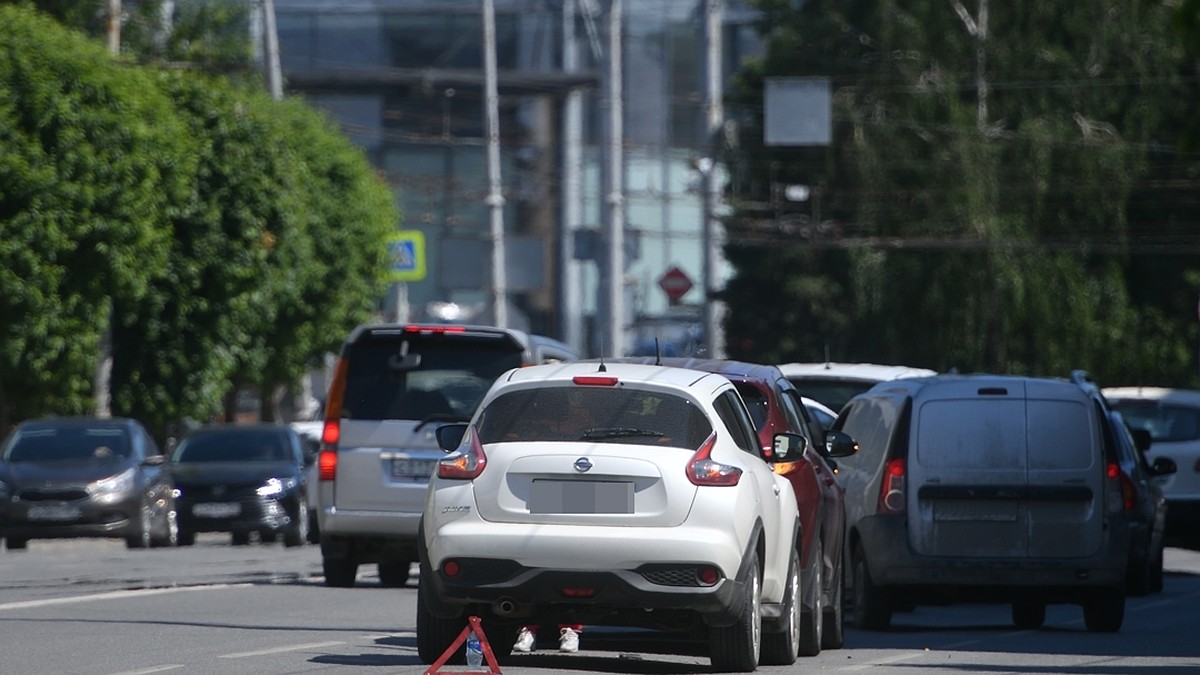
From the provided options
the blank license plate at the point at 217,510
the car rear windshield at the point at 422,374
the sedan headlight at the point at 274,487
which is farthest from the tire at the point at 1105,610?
the blank license plate at the point at 217,510

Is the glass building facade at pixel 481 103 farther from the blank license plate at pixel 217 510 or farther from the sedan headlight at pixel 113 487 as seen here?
the sedan headlight at pixel 113 487

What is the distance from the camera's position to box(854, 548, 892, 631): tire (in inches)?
624

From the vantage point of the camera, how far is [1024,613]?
17.1 m

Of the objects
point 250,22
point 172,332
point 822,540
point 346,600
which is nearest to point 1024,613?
point 822,540

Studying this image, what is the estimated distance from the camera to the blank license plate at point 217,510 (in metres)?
29.3

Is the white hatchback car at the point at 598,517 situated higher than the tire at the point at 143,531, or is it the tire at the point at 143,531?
the white hatchback car at the point at 598,517

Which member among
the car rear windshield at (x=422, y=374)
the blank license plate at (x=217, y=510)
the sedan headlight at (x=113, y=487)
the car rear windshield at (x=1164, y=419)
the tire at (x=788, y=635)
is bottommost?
the blank license plate at (x=217, y=510)

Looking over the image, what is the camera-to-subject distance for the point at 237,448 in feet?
101

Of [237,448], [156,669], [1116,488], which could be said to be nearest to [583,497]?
[156,669]

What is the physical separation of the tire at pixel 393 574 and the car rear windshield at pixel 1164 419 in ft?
25.2

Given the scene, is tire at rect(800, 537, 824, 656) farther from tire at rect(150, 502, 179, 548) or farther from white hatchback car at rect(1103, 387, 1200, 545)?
tire at rect(150, 502, 179, 548)

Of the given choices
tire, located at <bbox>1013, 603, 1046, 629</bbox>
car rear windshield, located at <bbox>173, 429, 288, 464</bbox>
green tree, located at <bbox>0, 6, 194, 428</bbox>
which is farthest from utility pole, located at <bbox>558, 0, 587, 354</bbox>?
tire, located at <bbox>1013, 603, 1046, 629</bbox>

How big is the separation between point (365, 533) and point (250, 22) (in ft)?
142

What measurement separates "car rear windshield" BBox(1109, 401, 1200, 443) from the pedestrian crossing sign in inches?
1028
